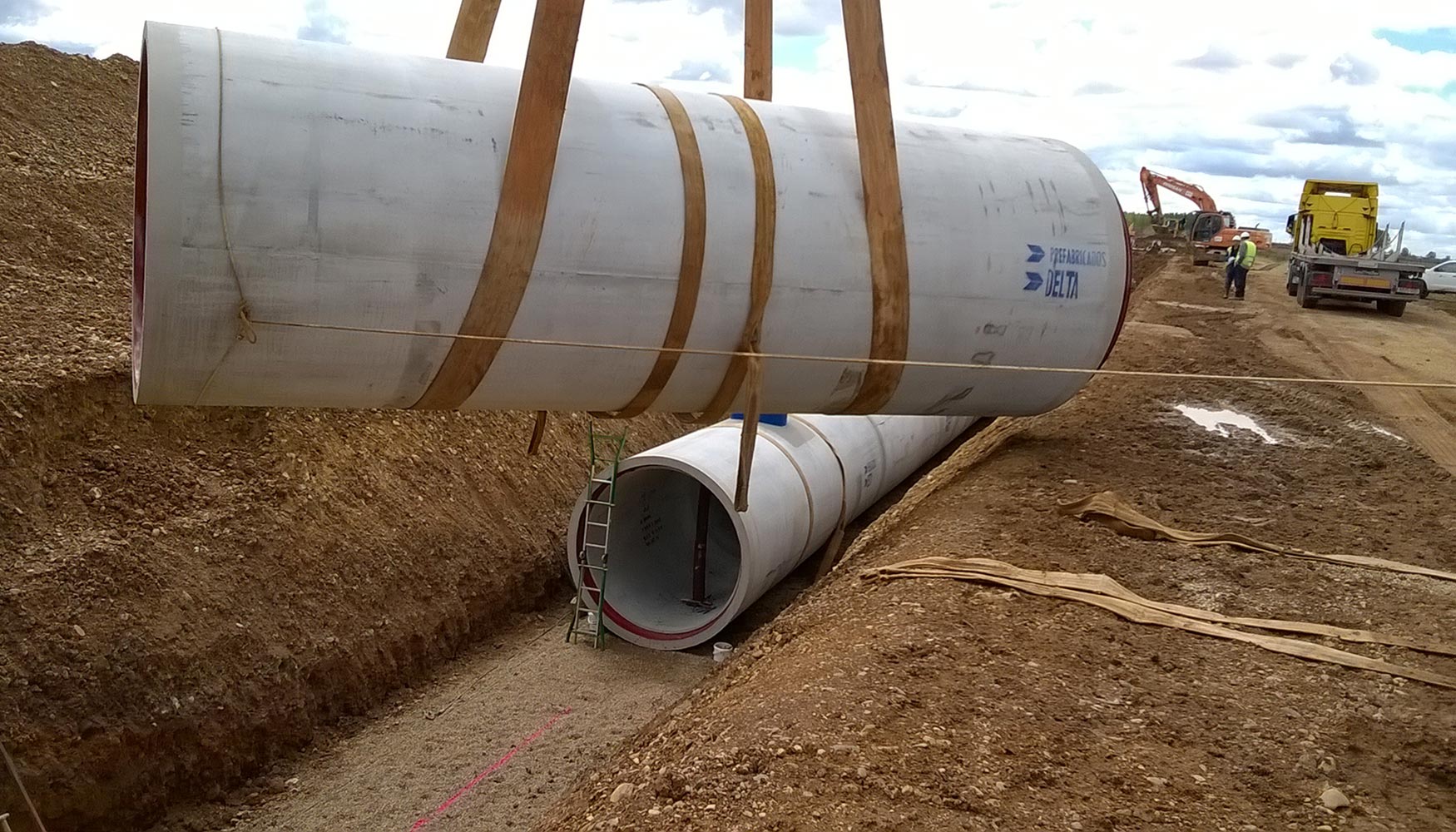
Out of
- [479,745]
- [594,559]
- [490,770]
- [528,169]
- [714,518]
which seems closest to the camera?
[528,169]

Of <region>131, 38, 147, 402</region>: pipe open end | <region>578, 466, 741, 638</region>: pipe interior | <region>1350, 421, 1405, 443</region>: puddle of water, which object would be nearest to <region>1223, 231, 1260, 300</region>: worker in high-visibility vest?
<region>1350, 421, 1405, 443</region>: puddle of water

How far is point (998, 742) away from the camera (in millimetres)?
4379

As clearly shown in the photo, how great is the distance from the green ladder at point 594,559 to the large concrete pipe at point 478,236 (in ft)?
13.6

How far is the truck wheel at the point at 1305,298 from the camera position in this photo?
2185cm

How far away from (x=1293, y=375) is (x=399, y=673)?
380 inches

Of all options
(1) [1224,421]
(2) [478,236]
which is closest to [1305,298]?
(1) [1224,421]

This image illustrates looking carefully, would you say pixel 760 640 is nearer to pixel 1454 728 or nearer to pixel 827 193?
pixel 827 193

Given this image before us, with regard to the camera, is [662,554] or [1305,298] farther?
[1305,298]

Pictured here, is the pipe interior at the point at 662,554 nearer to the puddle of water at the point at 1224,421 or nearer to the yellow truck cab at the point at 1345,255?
the puddle of water at the point at 1224,421

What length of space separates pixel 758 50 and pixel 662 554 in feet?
21.2

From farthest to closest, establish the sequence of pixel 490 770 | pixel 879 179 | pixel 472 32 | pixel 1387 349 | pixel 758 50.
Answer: pixel 1387 349 < pixel 490 770 < pixel 758 50 < pixel 879 179 < pixel 472 32

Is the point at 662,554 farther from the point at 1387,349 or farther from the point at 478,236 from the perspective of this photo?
the point at 1387,349

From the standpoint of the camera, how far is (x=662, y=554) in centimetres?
1139

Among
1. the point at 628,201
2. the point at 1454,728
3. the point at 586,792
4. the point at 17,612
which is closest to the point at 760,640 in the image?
the point at 586,792
